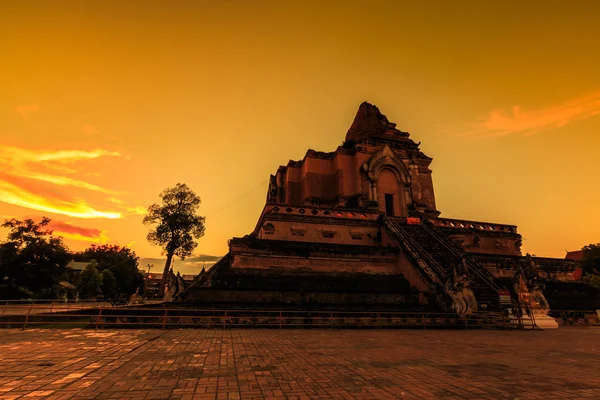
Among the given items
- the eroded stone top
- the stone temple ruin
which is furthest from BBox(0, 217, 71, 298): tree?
the eroded stone top

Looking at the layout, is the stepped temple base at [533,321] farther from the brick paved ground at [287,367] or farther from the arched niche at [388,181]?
the arched niche at [388,181]

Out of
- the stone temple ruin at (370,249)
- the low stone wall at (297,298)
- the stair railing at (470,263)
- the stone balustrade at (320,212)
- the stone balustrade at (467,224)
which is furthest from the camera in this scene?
the stone balustrade at (467,224)

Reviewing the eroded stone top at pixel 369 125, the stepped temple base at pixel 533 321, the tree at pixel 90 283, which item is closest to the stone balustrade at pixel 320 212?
the stepped temple base at pixel 533 321

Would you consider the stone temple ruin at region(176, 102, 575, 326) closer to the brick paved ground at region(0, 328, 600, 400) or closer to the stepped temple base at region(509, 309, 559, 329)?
the stepped temple base at region(509, 309, 559, 329)

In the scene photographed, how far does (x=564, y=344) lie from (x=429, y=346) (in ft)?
15.9

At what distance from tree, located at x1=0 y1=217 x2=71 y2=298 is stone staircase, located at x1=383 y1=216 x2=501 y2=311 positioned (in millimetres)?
42850

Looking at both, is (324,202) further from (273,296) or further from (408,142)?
(273,296)

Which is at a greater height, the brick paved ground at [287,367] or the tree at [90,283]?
the tree at [90,283]

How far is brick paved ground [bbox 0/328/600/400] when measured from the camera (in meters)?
4.72

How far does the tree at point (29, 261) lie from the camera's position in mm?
37719

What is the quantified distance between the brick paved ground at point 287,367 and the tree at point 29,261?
38012 millimetres

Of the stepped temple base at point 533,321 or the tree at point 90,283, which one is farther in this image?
the tree at point 90,283

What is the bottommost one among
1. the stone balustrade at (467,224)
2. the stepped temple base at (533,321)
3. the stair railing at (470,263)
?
the stepped temple base at (533,321)

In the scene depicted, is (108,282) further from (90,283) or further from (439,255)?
(439,255)
